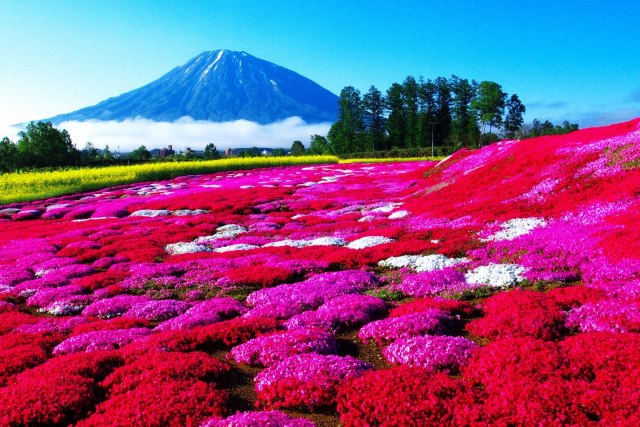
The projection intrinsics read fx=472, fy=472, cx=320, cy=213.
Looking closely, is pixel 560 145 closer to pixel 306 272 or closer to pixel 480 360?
pixel 306 272

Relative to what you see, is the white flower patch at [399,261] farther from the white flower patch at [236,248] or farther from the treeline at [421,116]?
the treeline at [421,116]

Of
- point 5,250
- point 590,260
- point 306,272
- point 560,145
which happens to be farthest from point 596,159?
point 5,250

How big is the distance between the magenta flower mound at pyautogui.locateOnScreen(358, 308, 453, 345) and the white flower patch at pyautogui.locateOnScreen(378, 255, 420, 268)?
20.3 feet

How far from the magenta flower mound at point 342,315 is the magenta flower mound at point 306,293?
2.49 feet

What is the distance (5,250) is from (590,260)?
2889 centimetres

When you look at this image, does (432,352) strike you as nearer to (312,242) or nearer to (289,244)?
(312,242)

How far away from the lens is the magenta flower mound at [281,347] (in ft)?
32.9

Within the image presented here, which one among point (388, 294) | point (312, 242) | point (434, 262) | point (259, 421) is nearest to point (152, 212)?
point (312, 242)

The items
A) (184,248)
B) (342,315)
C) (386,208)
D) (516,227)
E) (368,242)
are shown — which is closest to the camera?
(342,315)

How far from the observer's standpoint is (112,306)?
50.2ft

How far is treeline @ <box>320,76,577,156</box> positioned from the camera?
159250mm

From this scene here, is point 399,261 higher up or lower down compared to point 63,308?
higher up

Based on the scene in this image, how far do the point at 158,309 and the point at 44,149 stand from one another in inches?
6349

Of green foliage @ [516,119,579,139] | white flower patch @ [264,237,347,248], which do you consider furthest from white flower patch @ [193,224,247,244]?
green foliage @ [516,119,579,139]
